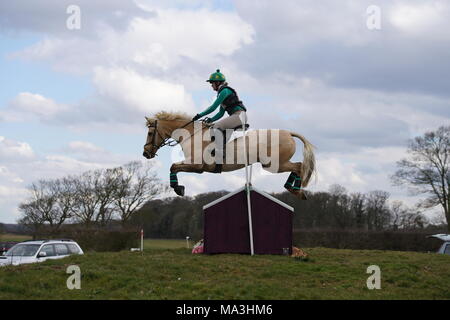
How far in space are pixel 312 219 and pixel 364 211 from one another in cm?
623

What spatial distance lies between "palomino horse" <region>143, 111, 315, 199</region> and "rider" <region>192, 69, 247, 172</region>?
19 cm

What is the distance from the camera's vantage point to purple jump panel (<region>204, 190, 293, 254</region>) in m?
14.9

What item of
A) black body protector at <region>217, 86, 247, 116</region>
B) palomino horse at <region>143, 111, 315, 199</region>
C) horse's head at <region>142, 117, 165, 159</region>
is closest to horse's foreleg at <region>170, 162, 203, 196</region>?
palomino horse at <region>143, 111, 315, 199</region>

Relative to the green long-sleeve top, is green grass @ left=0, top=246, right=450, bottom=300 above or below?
below

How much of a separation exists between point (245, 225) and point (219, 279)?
374cm

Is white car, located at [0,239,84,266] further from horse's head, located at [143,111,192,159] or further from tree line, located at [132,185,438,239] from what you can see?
tree line, located at [132,185,438,239]

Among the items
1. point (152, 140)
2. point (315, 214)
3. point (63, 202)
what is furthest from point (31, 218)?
point (152, 140)

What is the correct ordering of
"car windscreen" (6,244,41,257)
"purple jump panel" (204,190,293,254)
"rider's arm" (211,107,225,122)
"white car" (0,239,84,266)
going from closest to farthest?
1. "rider's arm" (211,107,225,122)
2. "purple jump panel" (204,190,293,254)
3. "white car" (0,239,84,266)
4. "car windscreen" (6,244,41,257)

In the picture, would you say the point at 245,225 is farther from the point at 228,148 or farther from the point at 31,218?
the point at 31,218

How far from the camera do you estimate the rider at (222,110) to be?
1404 cm

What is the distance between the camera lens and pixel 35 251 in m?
18.0

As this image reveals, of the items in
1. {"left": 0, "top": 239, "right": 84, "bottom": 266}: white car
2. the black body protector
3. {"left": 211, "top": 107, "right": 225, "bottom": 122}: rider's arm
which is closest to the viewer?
the black body protector
